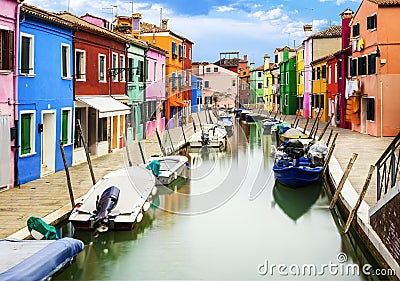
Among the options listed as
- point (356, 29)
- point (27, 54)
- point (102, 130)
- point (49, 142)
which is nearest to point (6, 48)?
point (27, 54)

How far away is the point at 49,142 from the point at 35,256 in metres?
8.56

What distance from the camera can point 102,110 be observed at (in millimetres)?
17953

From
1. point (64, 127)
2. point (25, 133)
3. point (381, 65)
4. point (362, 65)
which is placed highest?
point (362, 65)

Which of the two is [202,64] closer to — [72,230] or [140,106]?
[140,106]

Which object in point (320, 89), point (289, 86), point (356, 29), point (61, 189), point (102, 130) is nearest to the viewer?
point (61, 189)

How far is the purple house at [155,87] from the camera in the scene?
90.1 feet

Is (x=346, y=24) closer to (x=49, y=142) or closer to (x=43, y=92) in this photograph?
(x=49, y=142)

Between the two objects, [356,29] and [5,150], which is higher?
[356,29]

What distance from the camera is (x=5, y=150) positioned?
1263 centimetres

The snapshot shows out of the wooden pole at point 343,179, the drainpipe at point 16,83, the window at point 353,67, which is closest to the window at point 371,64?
the window at point 353,67

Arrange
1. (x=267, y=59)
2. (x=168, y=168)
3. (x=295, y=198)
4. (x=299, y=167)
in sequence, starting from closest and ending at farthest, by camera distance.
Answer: (x=295, y=198) → (x=299, y=167) → (x=168, y=168) → (x=267, y=59)

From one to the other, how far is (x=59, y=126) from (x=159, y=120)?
542 inches

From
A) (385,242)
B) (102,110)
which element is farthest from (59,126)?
(385,242)

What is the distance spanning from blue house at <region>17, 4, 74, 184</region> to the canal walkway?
0.59 m
